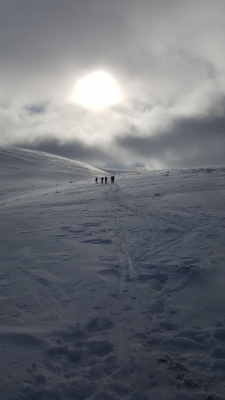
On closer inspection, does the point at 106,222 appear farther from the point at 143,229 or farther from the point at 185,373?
the point at 185,373

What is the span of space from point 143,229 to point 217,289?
257 inches

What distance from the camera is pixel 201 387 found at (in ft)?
13.2

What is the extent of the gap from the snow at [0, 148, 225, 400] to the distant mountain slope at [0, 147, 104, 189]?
46.4m

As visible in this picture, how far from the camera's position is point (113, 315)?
5.82 meters

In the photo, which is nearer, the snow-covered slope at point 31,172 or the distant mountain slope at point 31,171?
the snow-covered slope at point 31,172

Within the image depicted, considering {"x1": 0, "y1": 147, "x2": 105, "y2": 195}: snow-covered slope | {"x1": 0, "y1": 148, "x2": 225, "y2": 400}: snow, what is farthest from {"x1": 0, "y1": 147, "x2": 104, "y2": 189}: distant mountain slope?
{"x1": 0, "y1": 148, "x2": 225, "y2": 400}: snow

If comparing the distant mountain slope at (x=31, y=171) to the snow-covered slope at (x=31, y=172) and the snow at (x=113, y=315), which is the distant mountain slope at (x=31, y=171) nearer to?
the snow-covered slope at (x=31, y=172)

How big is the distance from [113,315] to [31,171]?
70.6 m

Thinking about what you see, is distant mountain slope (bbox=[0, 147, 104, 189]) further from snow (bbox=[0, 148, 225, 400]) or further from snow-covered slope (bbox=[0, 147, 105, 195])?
snow (bbox=[0, 148, 225, 400])

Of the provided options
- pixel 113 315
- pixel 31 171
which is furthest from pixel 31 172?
pixel 113 315

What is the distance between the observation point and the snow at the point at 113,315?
4.14 m

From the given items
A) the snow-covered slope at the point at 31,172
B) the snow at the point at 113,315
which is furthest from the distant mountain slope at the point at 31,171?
the snow at the point at 113,315

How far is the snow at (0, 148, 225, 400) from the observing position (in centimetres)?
414

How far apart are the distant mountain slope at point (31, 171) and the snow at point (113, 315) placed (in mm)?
46441
